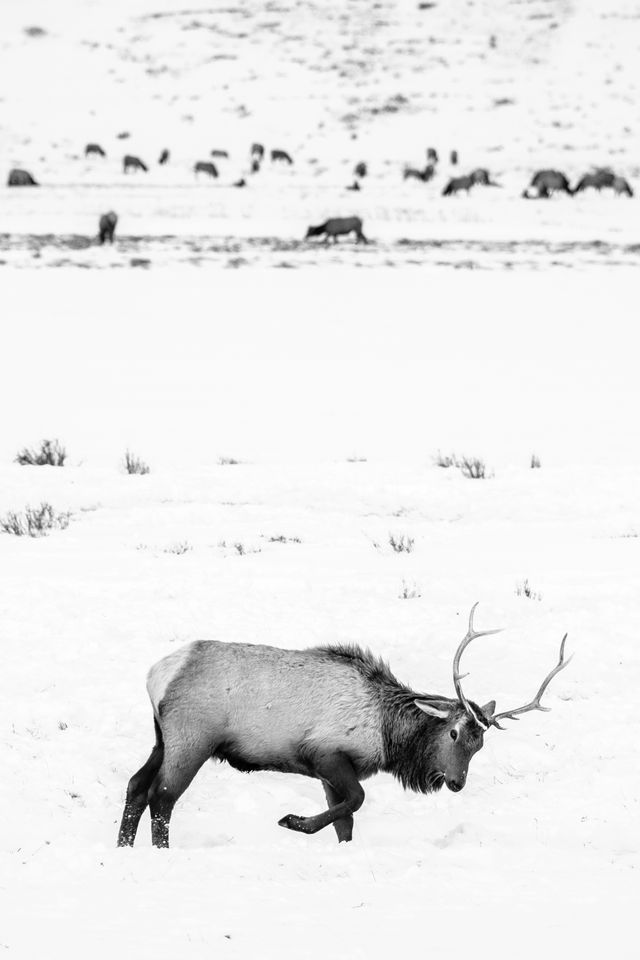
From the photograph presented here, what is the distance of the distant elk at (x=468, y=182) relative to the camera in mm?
41188

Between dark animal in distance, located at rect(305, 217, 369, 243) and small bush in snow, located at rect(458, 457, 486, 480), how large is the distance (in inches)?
856

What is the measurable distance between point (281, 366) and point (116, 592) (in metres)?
11.4

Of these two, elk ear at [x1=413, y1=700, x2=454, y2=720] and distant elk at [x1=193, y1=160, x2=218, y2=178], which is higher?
distant elk at [x1=193, y1=160, x2=218, y2=178]

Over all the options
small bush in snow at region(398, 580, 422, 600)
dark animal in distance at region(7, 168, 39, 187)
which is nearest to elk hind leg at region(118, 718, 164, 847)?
small bush in snow at region(398, 580, 422, 600)

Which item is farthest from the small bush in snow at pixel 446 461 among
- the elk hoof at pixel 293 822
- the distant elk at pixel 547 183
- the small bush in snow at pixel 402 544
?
the distant elk at pixel 547 183

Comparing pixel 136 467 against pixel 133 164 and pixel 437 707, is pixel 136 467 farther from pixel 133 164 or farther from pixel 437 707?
pixel 133 164

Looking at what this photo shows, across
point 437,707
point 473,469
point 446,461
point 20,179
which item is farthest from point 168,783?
point 20,179

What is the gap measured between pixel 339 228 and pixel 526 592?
2622cm

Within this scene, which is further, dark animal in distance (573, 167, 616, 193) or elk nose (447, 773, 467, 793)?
dark animal in distance (573, 167, 616, 193)

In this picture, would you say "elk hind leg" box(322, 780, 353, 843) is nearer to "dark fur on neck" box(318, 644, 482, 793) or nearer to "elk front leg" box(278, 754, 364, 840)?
"elk front leg" box(278, 754, 364, 840)

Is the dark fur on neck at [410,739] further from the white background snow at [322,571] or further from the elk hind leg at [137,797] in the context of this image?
the elk hind leg at [137,797]

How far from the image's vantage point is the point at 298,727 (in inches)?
189

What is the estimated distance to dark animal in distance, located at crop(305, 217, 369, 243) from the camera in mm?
32188

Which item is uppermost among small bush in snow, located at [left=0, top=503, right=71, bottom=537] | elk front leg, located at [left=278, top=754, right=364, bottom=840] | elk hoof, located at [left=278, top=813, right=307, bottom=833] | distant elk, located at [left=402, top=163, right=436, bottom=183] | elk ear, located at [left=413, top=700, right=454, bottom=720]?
distant elk, located at [left=402, top=163, right=436, bottom=183]
